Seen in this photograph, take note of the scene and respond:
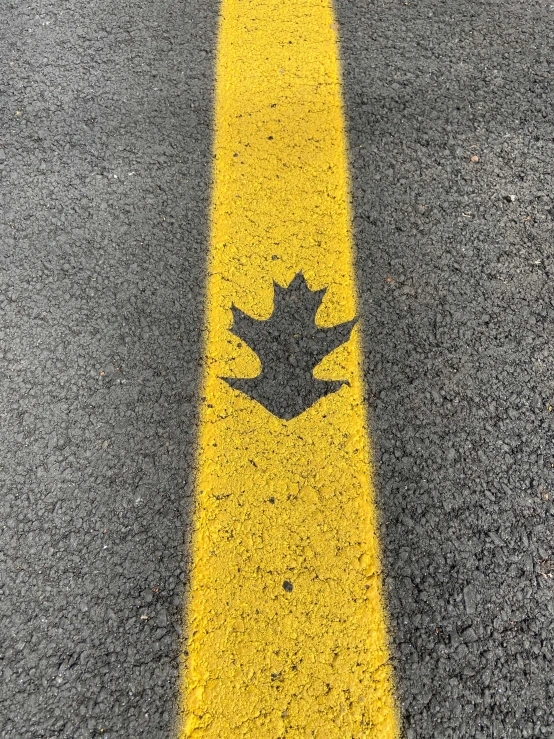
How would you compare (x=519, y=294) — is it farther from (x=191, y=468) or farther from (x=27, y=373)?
(x=27, y=373)

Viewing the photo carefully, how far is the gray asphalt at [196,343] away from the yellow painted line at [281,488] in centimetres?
5

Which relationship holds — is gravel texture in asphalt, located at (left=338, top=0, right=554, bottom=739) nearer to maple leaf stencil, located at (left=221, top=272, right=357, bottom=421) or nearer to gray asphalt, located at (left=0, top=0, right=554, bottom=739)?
gray asphalt, located at (left=0, top=0, right=554, bottom=739)

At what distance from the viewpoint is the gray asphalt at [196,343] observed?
1.33 meters

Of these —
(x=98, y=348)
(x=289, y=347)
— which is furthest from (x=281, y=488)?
(x=98, y=348)

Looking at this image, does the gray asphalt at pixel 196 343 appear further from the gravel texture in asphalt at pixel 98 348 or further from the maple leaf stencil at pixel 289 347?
the maple leaf stencil at pixel 289 347

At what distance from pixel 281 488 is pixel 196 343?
0.49 metres

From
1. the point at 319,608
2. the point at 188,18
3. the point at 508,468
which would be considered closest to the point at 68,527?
the point at 319,608

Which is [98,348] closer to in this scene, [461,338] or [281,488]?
[281,488]

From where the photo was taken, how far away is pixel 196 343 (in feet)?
5.57

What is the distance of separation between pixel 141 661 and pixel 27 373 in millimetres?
840

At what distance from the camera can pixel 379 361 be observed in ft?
5.46

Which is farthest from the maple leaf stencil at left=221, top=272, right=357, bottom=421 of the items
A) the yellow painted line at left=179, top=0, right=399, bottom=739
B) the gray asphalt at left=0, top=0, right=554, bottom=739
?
the gray asphalt at left=0, top=0, right=554, bottom=739

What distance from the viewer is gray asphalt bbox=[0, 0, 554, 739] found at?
133 cm

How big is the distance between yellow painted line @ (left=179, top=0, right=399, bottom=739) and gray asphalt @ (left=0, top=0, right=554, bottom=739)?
54 millimetres
